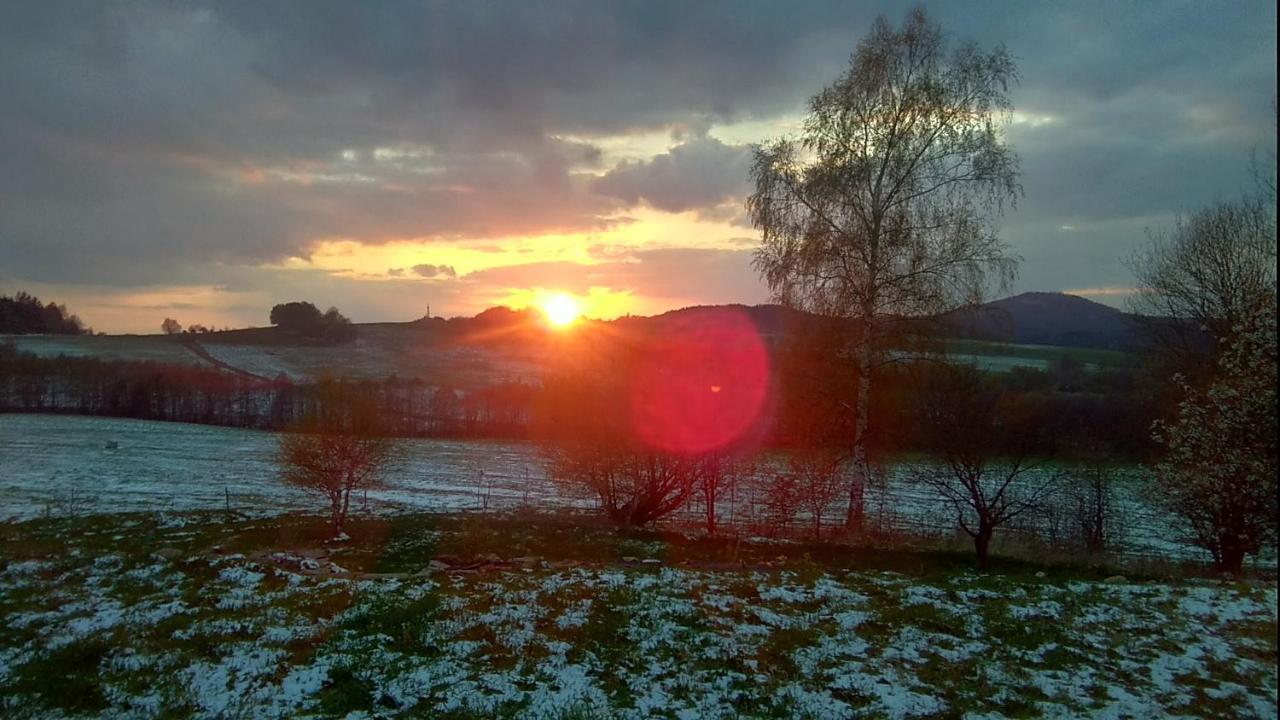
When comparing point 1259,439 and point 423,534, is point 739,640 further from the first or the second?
point 423,534

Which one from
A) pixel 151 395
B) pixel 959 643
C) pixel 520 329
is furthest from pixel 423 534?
pixel 520 329

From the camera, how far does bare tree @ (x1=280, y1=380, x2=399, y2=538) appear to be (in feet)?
66.5

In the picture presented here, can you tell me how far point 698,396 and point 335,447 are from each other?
10714 millimetres

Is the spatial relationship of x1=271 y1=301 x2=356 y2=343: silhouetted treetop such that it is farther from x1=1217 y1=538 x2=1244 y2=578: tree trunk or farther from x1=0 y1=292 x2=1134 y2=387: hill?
x1=1217 y1=538 x2=1244 y2=578: tree trunk

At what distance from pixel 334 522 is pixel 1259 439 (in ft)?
66.8

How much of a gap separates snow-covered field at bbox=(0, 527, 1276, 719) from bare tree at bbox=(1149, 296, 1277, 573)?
1672 mm

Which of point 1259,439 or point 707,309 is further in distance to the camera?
point 707,309

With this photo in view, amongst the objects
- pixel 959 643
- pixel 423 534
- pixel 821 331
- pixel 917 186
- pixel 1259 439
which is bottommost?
pixel 423 534

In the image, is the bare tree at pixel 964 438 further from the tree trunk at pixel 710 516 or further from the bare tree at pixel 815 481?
the tree trunk at pixel 710 516

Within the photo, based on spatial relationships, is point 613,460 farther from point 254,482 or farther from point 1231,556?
point 254,482

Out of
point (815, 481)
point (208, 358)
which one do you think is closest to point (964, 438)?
point (815, 481)

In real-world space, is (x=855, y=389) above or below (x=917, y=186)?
below

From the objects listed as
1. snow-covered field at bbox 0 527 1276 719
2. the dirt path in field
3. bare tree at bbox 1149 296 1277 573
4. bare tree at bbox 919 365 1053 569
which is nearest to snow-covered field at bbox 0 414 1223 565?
bare tree at bbox 919 365 1053 569

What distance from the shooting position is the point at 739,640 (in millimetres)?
8672
